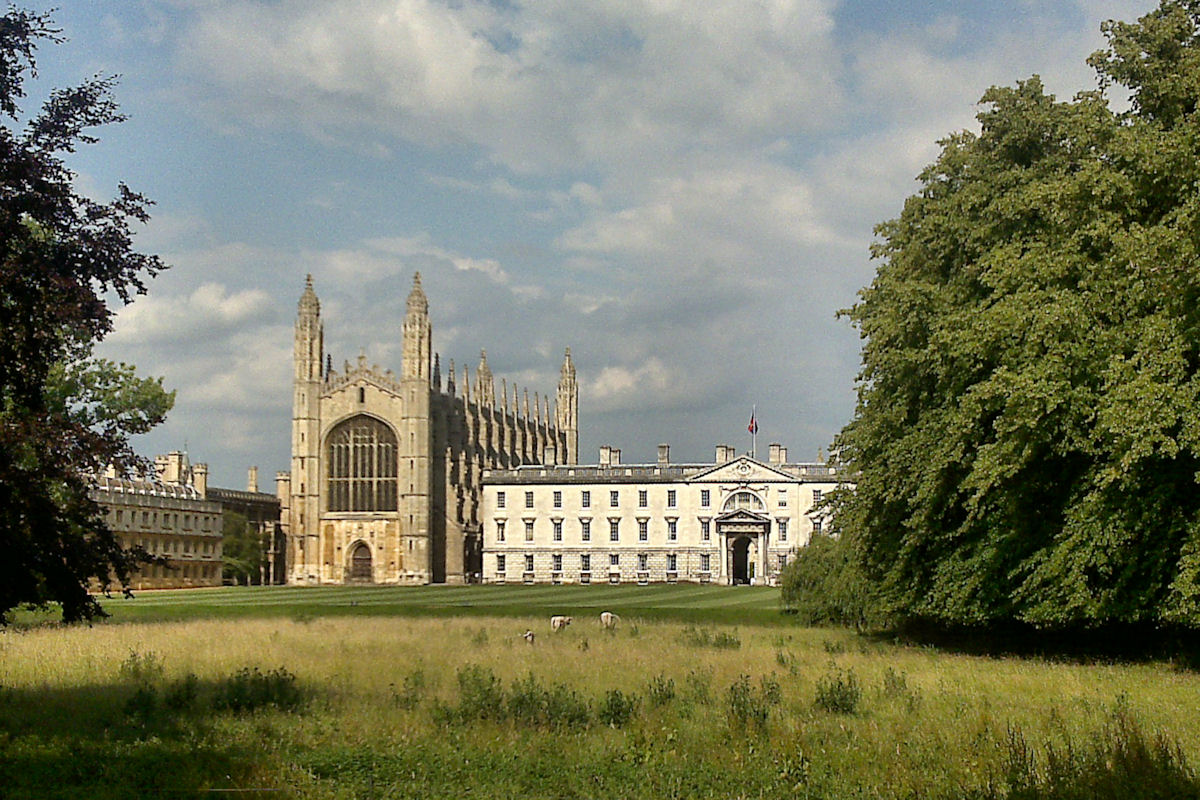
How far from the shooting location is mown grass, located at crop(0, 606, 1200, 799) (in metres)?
12.0

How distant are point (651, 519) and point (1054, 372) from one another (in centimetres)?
7602

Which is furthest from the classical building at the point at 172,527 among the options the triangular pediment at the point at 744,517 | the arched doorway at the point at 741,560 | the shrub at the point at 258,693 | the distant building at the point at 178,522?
the shrub at the point at 258,693

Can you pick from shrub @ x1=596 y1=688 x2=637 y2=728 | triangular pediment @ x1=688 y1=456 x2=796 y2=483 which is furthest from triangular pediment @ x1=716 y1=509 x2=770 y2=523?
shrub @ x1=596 y1=688 x2=637 y2=728

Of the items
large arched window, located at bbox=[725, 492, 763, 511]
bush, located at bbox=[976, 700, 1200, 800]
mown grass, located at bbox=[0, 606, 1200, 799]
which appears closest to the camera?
bush, located at bbox=[976, 700, 1200, 800]

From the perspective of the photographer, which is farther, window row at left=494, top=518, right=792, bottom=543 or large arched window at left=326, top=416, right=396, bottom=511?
large arched window at left=326, top=416, right=396, bottom=511

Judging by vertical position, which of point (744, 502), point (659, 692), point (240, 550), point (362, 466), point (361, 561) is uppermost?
point (362, 466)

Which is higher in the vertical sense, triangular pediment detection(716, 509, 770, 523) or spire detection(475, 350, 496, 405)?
spire detection(475, 350, 496, 405)

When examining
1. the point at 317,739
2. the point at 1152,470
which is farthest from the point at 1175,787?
the point at 1152,470

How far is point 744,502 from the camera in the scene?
309 ft

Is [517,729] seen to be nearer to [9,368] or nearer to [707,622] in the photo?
[9,368]

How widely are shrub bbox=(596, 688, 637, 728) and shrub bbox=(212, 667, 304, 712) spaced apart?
Result: 398 cm

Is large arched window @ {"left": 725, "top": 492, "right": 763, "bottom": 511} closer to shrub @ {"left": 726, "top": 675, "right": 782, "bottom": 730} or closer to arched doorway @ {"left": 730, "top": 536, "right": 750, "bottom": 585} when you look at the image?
arched doorway @ {"left": 730, "top": 536, "right": 750, "bottom": 585}

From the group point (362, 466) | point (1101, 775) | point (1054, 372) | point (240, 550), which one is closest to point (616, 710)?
point (1101, 775)

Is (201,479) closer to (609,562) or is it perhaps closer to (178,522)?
(178,522)
